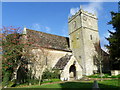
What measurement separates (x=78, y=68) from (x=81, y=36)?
7354 millimetres

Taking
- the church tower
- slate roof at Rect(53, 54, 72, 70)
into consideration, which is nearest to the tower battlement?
the church tower

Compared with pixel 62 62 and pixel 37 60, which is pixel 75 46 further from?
pixel 37 60

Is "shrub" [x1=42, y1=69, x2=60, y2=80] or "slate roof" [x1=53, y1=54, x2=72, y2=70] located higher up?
"slate roof" [x1=53, y1=54, x2=72, y2=70]

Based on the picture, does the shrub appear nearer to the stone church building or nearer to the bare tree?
the stone church building

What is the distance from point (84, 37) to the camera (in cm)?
2434

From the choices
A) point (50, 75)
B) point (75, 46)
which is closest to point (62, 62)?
point (50, 75)

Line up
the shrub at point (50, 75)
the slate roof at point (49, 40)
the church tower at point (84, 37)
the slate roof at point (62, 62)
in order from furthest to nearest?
the church tower at point (84, 37) → the slate roof at point (49, 40) → the slate roof at point (62, 62) → the shrub at point (50, 75)

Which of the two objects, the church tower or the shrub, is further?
the church tower

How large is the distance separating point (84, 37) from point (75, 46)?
3.11 m

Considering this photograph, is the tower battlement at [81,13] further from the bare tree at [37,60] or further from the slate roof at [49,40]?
the bare tree at [37,60]

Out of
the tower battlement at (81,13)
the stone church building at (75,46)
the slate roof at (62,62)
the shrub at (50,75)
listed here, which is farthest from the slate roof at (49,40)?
the tower battlement at (81,13)

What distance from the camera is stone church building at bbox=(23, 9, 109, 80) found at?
21.7 meters

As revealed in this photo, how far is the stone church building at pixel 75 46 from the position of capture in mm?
21734

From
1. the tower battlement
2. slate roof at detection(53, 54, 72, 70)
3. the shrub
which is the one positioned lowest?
the shrub
